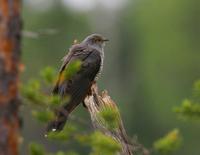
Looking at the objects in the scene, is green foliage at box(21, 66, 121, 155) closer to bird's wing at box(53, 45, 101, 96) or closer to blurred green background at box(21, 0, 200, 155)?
bird's wing at box(53, 45, 101, 96)

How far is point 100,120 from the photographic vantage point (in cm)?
998

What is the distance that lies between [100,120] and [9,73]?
10.3ft

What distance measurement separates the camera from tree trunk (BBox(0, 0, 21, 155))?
22.6ft

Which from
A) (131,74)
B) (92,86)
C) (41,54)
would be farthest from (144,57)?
(92,86)

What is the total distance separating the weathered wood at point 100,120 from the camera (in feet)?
32.0

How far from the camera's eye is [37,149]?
23.5 ft

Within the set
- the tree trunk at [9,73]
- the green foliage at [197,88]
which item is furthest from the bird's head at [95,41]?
the tree trunk at [9,73]

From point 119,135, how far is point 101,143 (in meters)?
2.75

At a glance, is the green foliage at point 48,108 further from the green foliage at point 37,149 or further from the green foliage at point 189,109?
the green foliage at point 189,109

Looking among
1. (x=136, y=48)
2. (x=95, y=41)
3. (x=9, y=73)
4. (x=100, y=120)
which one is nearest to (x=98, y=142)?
(x=9, y=73)

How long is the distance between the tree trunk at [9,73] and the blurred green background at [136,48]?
92.3 feet

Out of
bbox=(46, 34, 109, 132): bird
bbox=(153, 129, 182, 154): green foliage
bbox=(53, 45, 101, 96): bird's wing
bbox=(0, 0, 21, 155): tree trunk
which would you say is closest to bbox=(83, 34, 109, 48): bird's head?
bbox=(46, 34, 109, 132): bird

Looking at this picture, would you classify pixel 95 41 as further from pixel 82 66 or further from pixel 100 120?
pixel 100 120

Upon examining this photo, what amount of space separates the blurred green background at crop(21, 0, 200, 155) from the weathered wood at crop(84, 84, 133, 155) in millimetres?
24366
